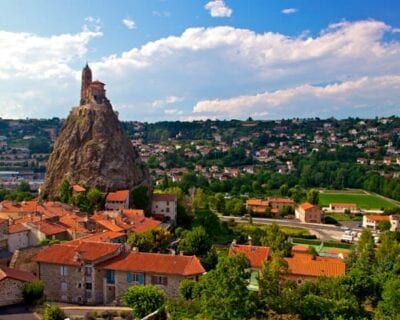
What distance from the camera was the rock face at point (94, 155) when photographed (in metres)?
64.6

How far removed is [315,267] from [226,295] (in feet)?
48.3

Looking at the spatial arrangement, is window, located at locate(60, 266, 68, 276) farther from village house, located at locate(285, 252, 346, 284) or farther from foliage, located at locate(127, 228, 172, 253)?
village house, located at locate(285, 252, 346, 284)

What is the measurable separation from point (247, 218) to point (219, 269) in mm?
55646

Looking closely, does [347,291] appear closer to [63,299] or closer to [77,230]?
[63,299]

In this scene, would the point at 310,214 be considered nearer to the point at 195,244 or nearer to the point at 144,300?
the point at 195,244

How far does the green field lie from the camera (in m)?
98.2

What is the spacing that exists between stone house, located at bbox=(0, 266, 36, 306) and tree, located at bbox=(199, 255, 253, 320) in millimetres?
12118

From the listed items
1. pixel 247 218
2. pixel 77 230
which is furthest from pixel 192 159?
pixel 77 230

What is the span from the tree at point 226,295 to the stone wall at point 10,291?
12126mm

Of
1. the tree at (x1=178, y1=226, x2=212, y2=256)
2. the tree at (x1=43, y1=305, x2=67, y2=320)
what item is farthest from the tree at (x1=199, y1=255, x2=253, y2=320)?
the tree at (x1=178, y1=226, x2=212, y2=256)

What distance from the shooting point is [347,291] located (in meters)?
31.0

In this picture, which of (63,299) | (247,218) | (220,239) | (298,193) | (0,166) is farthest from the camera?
(0,166)

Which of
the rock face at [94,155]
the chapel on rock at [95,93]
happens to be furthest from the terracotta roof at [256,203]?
the chapel on rock at [95,93]

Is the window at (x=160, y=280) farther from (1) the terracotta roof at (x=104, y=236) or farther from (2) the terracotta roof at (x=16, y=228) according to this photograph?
(2) the terracotta roof at (x=16, y=228)
